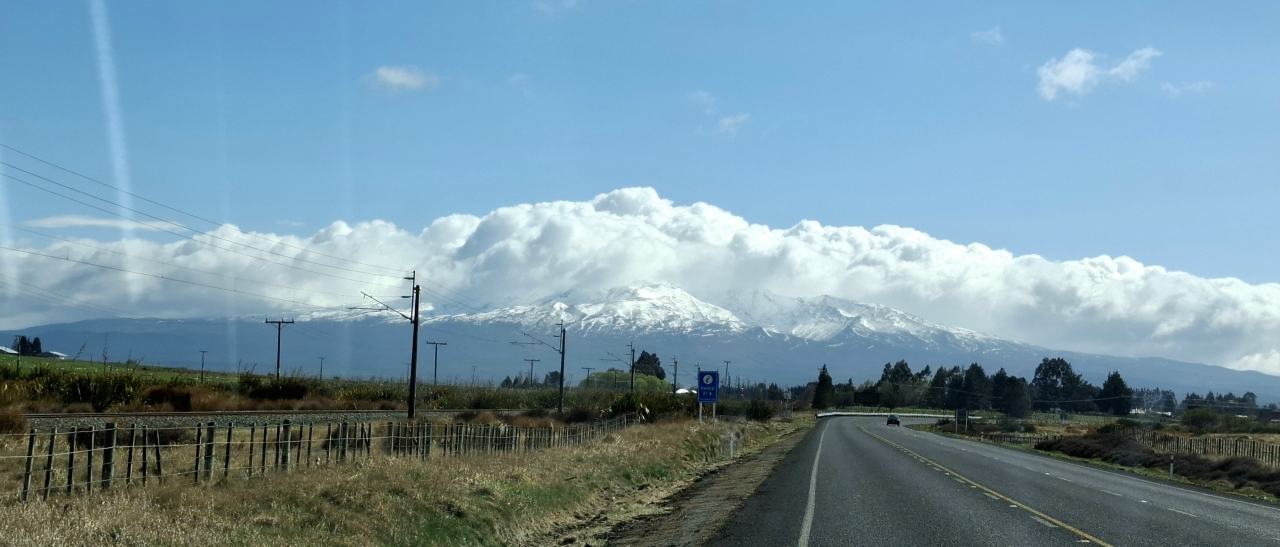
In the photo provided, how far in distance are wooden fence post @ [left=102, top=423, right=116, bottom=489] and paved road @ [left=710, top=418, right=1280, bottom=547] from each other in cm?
908

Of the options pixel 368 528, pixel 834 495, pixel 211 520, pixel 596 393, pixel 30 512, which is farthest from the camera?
pixel 596 393

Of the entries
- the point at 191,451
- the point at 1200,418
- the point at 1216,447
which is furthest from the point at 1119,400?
the point at 191,451

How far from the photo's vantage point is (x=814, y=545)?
50.9ft

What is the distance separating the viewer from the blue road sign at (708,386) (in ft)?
157

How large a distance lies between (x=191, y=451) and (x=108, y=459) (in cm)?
742

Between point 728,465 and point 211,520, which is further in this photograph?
point 728,465

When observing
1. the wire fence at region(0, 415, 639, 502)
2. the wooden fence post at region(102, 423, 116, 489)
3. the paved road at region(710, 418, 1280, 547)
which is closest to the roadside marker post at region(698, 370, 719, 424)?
the wire fence at region(0, 415, 639, 502)

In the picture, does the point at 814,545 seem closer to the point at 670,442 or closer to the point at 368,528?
the point at 368,528

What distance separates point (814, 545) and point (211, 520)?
824 centimetres

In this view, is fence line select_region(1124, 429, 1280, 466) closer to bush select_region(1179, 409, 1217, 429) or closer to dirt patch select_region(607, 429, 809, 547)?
dirt patch select_region(607, 429, 809, 547)

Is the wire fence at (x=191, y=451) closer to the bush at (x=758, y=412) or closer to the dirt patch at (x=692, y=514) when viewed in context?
the dirt patch at (x=692, y=514)

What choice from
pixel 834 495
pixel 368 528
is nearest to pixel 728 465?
pixel 834 495

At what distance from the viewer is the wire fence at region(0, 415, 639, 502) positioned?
1595 centimetres

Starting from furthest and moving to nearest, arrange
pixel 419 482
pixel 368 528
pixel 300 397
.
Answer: pixel 300 397
pixel 419 482
pixel 368 528
